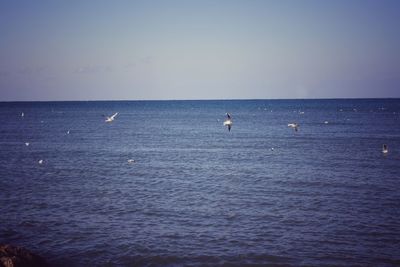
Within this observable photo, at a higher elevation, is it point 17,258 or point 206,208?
point 17,258

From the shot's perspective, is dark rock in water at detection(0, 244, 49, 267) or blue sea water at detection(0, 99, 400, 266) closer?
dark rock in water at detection(0, 244, 49, 267)

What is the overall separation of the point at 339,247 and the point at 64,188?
2099cm

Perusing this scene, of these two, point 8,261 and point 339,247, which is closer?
point 8,261

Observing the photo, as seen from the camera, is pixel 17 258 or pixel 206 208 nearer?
pixel 17 258

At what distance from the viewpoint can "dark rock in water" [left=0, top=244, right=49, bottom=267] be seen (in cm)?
1391

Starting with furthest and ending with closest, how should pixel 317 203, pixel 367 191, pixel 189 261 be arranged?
pixel 367 191 < pixel 317 203 < pixel 189 261

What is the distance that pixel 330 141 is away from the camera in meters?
58.1

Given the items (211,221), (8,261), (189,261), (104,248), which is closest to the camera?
(8,261)

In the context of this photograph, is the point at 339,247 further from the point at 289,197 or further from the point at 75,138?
the point at 75,138

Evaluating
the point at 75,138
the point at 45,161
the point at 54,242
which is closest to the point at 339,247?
the point at 54,242

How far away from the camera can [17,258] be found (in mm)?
14273

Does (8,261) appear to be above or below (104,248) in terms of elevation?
above

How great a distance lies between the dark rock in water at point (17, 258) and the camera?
1391 cm

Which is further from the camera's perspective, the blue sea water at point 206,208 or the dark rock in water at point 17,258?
the blue sea water at point 206,208
